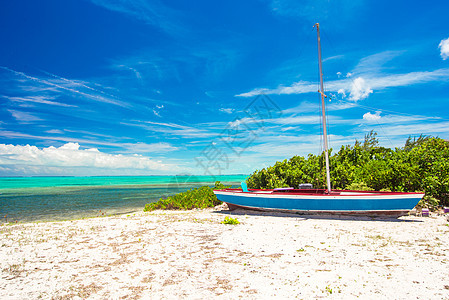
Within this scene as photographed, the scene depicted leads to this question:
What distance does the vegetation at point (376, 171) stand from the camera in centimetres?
1566


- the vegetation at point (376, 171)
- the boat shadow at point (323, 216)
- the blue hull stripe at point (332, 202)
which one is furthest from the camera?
the vegetation at point (376, 171)

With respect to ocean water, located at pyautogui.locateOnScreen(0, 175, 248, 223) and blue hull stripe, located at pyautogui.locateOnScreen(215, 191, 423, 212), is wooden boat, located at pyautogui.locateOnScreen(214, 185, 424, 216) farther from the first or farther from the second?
ocean water, located at pyautogui.locateOnScreen(0, 175, 248, 223)

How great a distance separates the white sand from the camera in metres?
5.63

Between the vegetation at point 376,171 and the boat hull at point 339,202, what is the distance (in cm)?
392

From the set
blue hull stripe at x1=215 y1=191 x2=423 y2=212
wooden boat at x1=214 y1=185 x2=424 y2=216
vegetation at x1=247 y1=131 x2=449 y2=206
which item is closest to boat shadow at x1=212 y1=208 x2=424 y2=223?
wooden boat at x1=214 y1=185 x2=424 y2=216

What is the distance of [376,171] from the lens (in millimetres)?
17969

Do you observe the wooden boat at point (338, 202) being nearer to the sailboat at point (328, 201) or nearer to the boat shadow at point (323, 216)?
the sailboat at point (328, 201)

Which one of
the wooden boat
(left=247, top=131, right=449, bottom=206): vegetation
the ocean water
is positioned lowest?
the ocean water

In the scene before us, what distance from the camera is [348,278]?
19.7ft

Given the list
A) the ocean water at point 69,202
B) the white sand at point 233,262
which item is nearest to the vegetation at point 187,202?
the ocean water at point 69,202

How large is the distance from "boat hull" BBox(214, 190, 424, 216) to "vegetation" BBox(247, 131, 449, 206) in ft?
12.9

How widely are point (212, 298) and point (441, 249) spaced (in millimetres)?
7862

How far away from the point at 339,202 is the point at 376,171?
683 cm

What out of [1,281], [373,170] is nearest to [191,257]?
[1,281]
